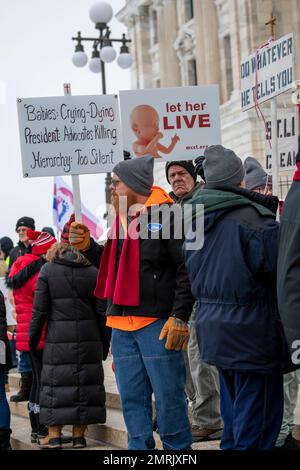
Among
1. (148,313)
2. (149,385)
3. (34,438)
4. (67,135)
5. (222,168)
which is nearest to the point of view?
(222,168)

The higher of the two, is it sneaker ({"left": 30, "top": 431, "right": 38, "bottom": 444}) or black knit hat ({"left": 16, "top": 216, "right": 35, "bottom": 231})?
black knit hat ({"left": 16, "top": 216, "right": 35, "bottom": 231})

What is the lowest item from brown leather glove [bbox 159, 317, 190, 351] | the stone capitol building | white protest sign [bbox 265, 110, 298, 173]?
brown leather glove [bbox 159, 317, 190, 351]

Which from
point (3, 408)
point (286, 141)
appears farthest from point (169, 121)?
point (3, 408)

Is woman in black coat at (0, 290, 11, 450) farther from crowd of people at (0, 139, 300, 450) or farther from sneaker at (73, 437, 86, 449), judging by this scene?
sneaker at (73, 437, 86, 449)

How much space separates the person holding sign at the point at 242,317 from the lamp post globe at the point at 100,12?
1407cm

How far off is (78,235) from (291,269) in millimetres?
3682

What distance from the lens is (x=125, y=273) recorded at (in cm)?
557

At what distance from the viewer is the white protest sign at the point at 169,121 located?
28.5 ft

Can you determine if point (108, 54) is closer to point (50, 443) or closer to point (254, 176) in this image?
point (50, 443)

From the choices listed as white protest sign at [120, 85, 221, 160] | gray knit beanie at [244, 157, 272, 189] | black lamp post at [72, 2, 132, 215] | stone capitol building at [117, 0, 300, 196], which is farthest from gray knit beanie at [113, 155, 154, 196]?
stone capitol building at [117, 0, 300, 196]

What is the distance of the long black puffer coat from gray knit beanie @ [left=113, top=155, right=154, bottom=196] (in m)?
1.86

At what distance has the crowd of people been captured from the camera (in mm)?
4672

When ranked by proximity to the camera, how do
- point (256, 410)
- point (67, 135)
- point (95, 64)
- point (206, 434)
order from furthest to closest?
point (95, 64) < point (67, 135) < point (206, 434) < point (256, 410)

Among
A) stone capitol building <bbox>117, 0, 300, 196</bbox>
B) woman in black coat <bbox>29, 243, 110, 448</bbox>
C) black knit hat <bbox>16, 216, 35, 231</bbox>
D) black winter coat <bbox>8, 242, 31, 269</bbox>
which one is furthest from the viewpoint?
stone capitol building <bbox>117, 0, 300, 196</bbox>
